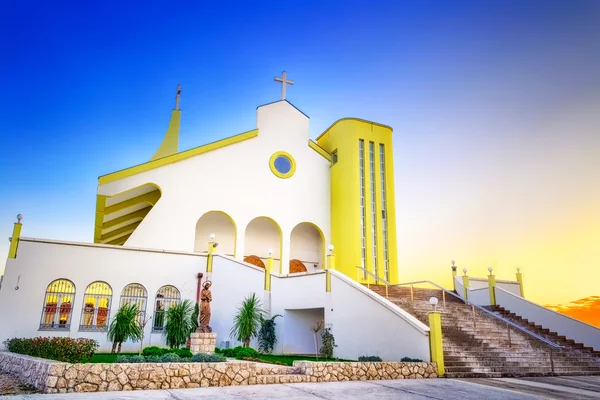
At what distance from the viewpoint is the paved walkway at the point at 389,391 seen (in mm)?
7071

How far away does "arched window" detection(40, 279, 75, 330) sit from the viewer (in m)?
14.3

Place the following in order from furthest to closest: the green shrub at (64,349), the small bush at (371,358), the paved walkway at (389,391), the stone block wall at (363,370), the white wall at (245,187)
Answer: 1. the white wall at (245,187)
2. the small bush at (371,358)
3. the stone block wall at (363,370)
4. the green shrub at (64,349)
5. the paved walkway at (389,391)

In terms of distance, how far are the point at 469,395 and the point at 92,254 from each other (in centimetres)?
1324

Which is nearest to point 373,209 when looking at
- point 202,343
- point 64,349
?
point 202,343

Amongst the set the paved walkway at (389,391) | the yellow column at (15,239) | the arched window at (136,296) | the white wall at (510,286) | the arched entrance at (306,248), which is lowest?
the paved walkway at (389,391)

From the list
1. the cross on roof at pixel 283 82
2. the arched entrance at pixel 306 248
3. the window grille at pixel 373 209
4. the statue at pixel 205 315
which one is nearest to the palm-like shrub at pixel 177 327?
the statue at pixel 205 315

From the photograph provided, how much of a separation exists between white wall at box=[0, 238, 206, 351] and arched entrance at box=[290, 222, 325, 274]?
21.5 ft

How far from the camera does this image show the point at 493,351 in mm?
12047

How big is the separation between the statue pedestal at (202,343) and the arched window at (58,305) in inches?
200

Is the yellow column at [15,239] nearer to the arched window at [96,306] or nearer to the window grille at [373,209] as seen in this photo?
the arched window at [96,306]

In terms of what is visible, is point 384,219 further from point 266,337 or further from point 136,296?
point 136,296

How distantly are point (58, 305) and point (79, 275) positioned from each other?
3.81 feet

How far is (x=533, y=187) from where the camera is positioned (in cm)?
1586

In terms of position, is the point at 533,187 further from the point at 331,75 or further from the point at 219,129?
the point at 219,129
